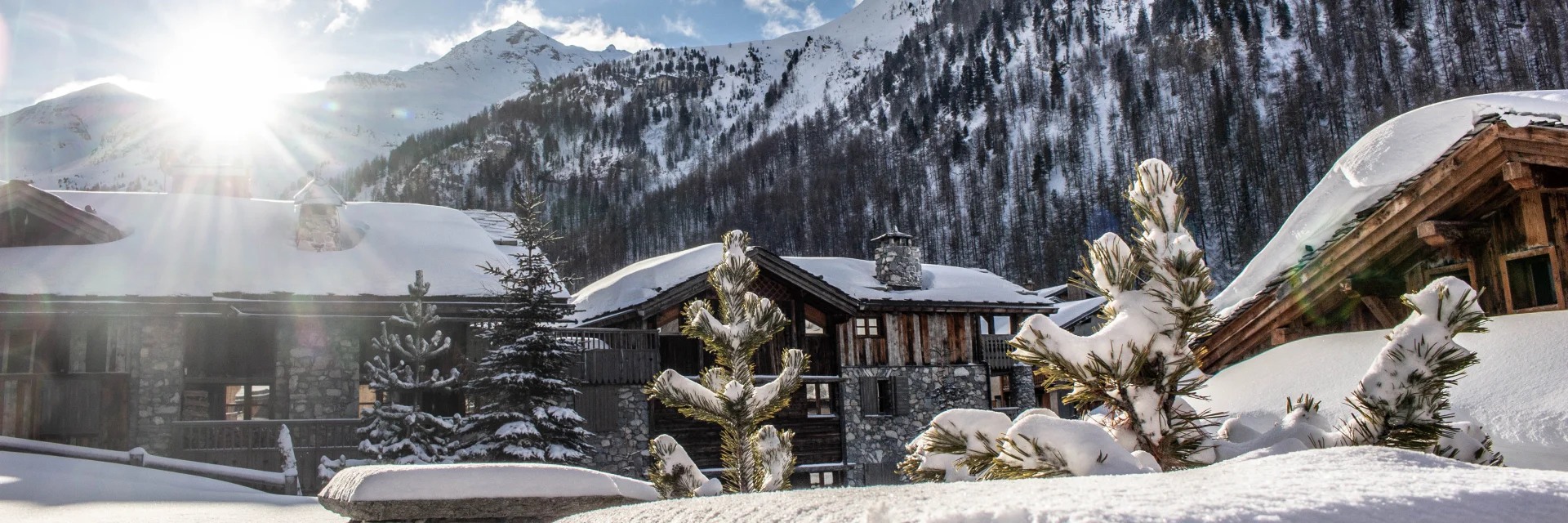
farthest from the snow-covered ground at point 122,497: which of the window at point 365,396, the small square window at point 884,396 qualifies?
the small square window at point 884,396

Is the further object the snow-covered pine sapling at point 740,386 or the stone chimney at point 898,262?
the stone chimney at point 898,262

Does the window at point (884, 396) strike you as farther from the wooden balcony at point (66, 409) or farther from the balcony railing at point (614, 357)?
the wooden balcony at point (66, 409)

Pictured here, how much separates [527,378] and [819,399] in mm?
10936

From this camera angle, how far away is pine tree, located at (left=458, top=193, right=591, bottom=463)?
16906mm

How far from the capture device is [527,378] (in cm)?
1719

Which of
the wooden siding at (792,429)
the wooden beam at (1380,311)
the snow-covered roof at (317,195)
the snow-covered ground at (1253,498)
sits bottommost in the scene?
the wooden siding at (792,429)

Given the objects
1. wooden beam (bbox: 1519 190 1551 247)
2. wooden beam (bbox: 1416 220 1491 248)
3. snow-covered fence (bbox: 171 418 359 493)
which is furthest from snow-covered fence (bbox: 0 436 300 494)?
wooden beam (bbox: 1519 190 1551 247)

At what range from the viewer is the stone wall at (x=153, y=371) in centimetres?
1777

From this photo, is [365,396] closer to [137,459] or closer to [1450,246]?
[137,459]

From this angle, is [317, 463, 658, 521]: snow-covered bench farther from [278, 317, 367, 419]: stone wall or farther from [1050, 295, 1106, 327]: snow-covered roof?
[1050, 295, 1106, 327]: snow-covered roof

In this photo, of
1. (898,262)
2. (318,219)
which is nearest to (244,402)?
(318,219)

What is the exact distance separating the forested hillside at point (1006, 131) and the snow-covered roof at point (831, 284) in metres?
46.7

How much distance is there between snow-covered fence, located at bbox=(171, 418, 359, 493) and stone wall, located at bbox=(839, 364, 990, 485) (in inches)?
500

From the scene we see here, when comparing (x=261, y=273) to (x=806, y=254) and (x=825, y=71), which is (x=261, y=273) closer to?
(x=806, y=254)
